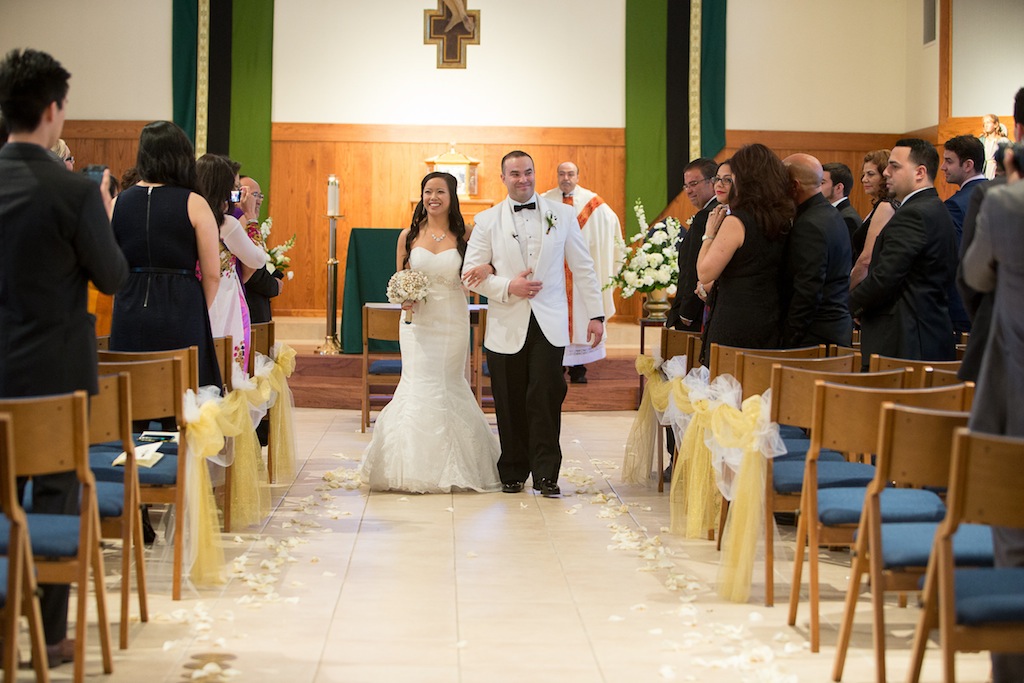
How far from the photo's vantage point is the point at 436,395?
6242 millimetres

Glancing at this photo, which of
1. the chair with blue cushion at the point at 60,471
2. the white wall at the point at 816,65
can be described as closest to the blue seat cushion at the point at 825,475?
→ the chair with blue cushion at the point at 60,471

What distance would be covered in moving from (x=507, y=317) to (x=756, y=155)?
159 cm

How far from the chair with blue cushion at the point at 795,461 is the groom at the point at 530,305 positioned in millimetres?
1770

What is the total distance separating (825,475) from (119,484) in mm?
2424

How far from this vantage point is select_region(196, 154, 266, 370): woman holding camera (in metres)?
5.60

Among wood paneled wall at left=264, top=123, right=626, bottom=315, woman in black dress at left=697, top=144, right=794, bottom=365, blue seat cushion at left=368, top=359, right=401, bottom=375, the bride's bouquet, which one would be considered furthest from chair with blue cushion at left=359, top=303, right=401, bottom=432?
wood paneled wall at left=264, top=123, right=626, bottom=315

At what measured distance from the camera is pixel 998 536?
9.76 feet

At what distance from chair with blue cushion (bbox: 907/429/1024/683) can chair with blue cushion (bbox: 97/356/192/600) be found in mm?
2517

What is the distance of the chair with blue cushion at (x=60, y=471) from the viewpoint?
9.73ft

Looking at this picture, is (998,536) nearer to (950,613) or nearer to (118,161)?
(950,613)

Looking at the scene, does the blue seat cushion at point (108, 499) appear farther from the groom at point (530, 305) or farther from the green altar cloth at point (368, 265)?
the green altar cloth at point (368, 265)

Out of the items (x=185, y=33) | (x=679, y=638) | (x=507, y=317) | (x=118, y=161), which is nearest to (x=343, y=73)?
(x=185, y=33)

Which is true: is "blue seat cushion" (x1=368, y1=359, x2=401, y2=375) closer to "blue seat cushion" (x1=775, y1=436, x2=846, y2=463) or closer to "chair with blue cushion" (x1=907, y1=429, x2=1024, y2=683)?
"blue seat cushion" (x1=775, y1=436, x2=846, y2=463)

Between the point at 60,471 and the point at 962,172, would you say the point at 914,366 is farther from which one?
the point at 60,471
